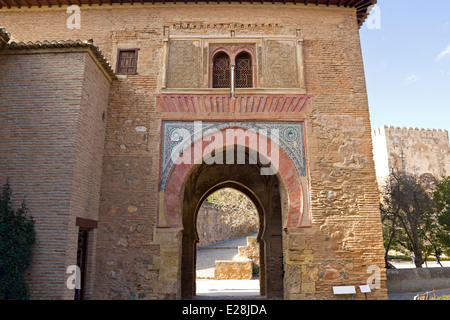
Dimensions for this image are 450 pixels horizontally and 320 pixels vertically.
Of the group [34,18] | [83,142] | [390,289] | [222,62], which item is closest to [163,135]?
[83,142]

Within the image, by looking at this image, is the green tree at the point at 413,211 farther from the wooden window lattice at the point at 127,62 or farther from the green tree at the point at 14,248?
the green tree at the point at 14,248

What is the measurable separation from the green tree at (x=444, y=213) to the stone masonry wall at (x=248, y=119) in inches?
274

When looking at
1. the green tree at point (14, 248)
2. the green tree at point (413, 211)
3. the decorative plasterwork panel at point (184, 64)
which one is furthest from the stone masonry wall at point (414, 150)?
the green tree at point (14, 248)

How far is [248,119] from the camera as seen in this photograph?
7473 mm

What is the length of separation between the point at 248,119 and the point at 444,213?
890 cm

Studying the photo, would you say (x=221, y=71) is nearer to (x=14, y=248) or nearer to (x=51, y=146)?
(x=51, y=146)

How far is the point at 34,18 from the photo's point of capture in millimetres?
8125

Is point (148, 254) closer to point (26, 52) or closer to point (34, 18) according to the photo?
point (26, 52)

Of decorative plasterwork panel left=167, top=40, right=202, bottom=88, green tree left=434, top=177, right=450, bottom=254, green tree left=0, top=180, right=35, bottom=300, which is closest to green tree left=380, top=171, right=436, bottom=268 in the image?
green tree left=434, top=177, right=450, bottom=254

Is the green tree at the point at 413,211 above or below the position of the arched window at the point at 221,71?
below

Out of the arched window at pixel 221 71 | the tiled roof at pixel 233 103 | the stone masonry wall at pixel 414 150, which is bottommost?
the tiled roof at pixel 233 103

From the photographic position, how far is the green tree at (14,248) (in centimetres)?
515

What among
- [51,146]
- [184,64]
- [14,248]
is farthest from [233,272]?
[14,248]
